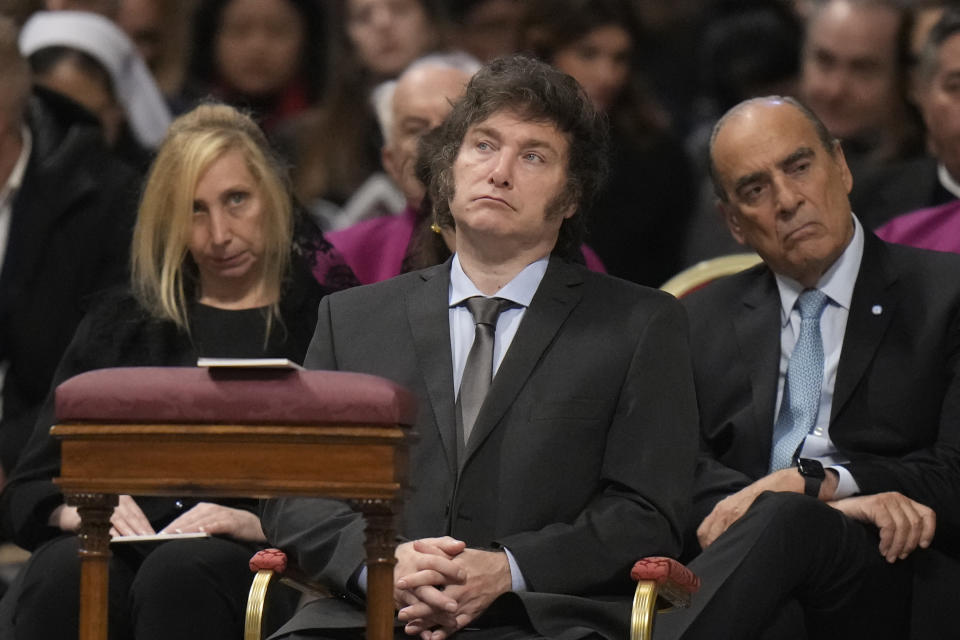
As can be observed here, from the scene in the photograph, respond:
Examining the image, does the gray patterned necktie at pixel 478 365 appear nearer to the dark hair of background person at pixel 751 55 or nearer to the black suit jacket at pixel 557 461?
the black suit jacket at pixel 557 461

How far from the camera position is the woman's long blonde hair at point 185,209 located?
4211 millimetres

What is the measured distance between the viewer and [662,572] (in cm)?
315

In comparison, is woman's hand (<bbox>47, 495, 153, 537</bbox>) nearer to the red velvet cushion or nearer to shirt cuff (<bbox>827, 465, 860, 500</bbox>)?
the red velvet cushion

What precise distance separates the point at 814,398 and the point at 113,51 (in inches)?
111

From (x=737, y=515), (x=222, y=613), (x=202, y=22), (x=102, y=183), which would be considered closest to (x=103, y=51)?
A: (x=102, y=183)

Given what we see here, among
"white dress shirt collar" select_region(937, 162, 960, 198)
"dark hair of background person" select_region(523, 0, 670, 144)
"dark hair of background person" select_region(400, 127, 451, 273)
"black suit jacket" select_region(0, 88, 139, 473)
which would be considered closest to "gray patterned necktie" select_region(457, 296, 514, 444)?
"dark hair of background person" select_region(400, 127, 451, 273)

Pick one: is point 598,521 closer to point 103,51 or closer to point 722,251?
point 722,251

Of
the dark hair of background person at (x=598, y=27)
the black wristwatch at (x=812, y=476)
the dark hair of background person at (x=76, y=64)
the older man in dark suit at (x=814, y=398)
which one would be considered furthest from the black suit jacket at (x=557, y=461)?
the dark hair of background person at (x=598, y=27)

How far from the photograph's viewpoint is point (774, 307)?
4.10m

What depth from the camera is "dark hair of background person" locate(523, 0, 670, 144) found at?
5.96 meters

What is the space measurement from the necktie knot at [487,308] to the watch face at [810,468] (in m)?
0.76

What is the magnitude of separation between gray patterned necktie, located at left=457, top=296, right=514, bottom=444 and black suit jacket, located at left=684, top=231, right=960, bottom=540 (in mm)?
694

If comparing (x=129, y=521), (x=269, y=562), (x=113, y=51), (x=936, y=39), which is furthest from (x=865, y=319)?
(x=113, y=51)

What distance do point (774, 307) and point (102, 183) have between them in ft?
7.09
